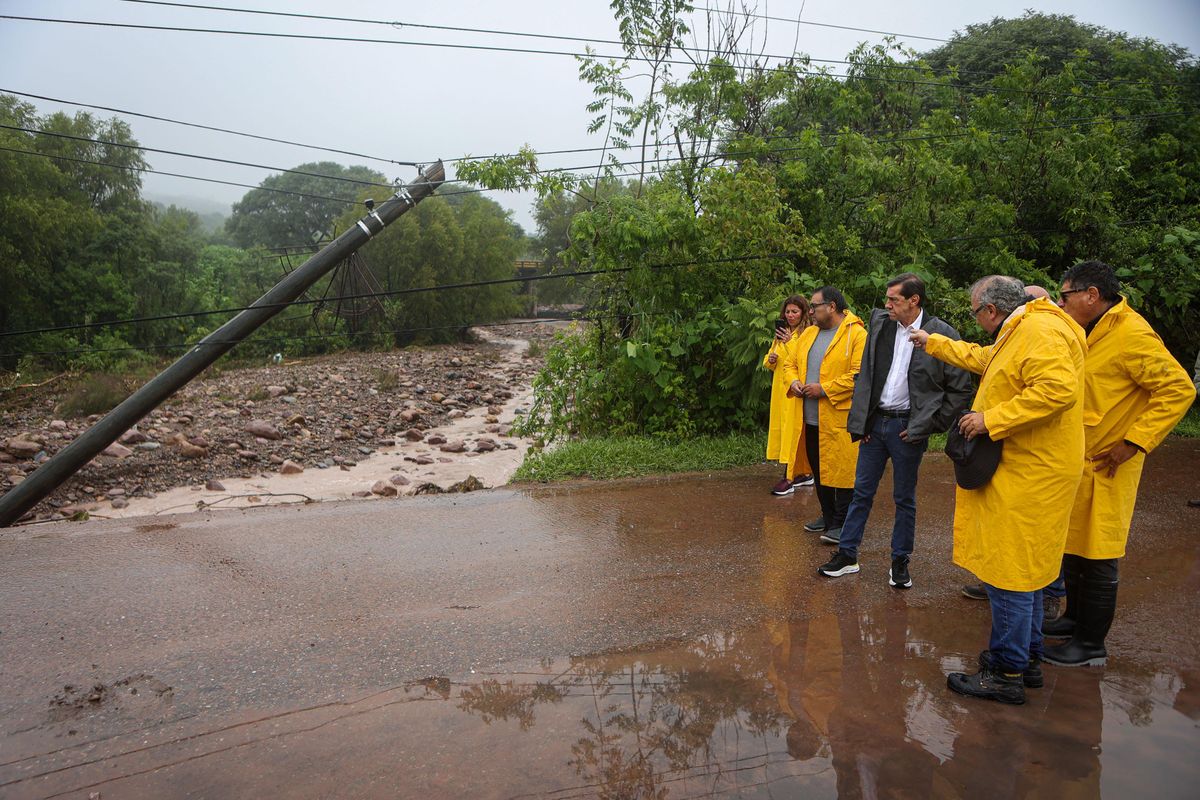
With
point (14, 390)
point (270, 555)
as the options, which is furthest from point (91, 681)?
point (14, 390)

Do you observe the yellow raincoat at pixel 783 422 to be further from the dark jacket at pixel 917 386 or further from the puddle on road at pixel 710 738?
the puddle on road at pixel 710 738

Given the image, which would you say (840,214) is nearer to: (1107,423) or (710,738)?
(1107,423)

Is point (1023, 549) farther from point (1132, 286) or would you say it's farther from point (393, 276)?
point (393, 276)

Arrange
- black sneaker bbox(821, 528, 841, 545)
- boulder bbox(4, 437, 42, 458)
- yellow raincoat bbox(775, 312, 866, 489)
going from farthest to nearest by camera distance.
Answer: boulder bbox(4, 437, 42, 458)
black sneaker bbox(821, 528, 841, 545)
yellow raincoat bbox(775, 312, 866, 489)

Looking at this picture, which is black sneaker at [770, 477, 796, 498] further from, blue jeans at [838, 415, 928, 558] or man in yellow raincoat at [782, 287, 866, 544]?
blue jeans at [838, 415, 928, 558]

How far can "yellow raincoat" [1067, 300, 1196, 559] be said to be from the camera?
3857mm

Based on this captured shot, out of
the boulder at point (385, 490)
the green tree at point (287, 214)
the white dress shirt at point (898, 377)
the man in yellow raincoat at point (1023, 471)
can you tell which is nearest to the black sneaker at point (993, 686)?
the man in yellow raincoat at point (1023, 471)

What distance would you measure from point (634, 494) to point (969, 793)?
4.61m

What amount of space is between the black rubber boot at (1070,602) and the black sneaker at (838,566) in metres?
1.16

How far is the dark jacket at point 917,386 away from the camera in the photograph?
4492 millimetres

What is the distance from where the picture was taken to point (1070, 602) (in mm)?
4199

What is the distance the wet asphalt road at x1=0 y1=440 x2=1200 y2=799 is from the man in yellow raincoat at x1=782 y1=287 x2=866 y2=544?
478mm

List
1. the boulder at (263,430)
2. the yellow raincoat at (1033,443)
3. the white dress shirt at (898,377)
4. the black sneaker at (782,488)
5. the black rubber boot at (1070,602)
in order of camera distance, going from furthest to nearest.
A: the boulder at (263,430), the black sneaker at (782,488), the white dress shirt at (898,377), the black rubber boot at (1070,602), the yellow raincoat at (1033,443)

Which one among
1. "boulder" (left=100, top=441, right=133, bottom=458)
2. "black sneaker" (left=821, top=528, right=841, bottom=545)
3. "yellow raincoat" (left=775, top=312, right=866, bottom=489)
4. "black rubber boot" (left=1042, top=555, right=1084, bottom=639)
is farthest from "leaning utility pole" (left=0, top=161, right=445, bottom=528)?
"black rubber boot" (left=1042, top=555, right=1084, bottom=639)
